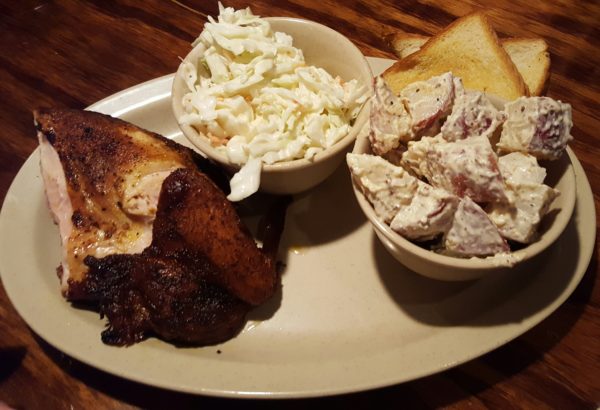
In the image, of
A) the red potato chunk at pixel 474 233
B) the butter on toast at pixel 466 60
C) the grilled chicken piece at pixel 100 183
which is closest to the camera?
the red potato chunk at pixel 474 233

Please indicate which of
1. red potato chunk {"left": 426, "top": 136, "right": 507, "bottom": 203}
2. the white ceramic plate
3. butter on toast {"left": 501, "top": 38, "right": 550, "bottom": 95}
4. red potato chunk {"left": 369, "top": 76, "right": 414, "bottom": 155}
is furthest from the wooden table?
red potato chunk {"left": 369, "top": 76, "right": 414, "bottom": 155}

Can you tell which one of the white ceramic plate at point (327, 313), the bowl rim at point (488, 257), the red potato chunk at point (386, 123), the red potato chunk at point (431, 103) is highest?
the red potato chunk at point (431, 103)

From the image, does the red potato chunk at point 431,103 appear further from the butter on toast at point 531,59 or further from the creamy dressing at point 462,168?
the butter on toast at point 531,59

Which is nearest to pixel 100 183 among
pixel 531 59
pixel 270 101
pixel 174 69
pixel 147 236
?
pixel 147 236

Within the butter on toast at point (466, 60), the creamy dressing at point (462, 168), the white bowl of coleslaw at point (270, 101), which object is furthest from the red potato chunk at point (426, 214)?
the butter on toast at point (466, 60)

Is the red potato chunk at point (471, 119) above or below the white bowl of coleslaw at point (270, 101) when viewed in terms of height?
above

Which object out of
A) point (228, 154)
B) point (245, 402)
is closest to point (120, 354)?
point (245, 402)

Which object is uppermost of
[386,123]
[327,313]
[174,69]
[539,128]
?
[539,128]

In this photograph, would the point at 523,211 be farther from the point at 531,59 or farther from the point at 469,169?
the point at 531,59
